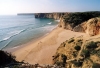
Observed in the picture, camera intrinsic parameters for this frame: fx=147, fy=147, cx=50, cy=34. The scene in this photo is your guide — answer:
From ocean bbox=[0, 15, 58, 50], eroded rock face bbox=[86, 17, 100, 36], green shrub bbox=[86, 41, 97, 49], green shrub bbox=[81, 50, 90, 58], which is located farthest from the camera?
ocean bbox=[0, 15, 58, 50]

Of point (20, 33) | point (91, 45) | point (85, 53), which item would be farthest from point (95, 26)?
point (20, 33)

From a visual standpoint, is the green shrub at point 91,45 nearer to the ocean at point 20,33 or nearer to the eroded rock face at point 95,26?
the eroded rock face at point 95,26

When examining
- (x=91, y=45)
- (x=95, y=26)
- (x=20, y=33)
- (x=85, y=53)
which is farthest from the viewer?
(x=20, y=33)

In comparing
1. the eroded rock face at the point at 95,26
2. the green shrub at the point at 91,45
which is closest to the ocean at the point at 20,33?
the eroded rock face at the point at 95,26

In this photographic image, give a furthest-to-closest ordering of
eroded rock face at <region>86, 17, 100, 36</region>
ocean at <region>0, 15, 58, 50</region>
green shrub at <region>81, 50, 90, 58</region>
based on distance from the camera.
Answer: ocean at <region>0, 15, 58, 50</region>, eroded rock face at <region>86, 17, 100, 36</region>, green shrub at <region>81, 50, 90, 58</region>

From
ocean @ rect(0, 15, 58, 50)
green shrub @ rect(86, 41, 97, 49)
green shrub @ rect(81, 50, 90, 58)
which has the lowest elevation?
ocean @ rect(0, 15, 58, 50)

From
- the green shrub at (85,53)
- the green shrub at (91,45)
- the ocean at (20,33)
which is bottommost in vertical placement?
the ocean at (20,33)

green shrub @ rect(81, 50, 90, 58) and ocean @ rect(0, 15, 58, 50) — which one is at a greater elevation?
green shrub @ rect(81, 50, 90, 58)

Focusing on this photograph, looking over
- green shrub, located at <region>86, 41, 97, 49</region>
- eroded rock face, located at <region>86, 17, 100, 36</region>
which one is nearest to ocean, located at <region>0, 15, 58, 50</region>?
eroded rock face, located at <region>86, 17, 100, 36</region>

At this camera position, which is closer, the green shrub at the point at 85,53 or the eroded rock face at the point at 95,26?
the green shrub at the point at 85,53

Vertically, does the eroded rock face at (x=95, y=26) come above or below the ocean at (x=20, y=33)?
above

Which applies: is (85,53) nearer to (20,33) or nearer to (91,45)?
(91,45)

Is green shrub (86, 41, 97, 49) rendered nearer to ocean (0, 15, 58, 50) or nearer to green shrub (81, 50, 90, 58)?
green shrub (81, 50, 90, 58)
